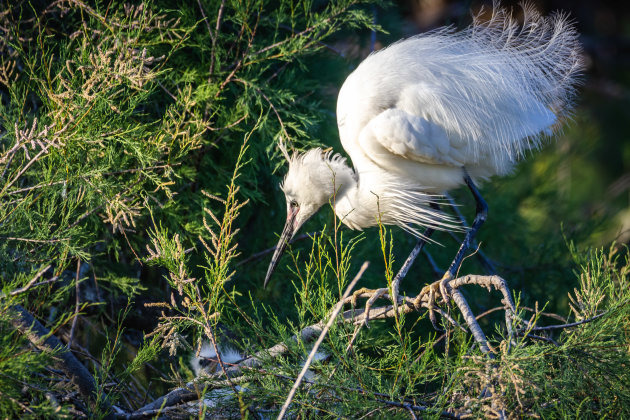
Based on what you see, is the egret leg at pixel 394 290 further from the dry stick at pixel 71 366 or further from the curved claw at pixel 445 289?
the dry stick at pixel 71 366

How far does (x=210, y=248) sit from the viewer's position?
64.6 inches

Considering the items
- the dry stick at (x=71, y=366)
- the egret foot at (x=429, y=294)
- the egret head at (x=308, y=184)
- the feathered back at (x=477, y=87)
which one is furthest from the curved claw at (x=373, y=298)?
the dry stick at (x=71, y=366)

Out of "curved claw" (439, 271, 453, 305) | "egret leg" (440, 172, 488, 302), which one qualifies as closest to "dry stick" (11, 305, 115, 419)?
"curved claw" (439, 271, 453, 305)

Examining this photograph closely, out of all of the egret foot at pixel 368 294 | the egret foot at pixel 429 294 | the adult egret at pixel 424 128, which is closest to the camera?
the egret foot at pixel 368 294

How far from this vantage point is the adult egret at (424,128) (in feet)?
6.18

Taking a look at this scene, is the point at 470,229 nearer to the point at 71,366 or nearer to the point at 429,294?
the point at 429,294

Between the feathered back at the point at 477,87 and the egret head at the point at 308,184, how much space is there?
0.10 m

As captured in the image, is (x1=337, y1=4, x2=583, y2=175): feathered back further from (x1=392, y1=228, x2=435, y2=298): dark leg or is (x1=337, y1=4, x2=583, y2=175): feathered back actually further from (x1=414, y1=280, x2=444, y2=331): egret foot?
(x1=414, y1=280, x2=444, y2=331): egret foot

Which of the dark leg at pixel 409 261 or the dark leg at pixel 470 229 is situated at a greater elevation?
the dark leg at pixel 470 229

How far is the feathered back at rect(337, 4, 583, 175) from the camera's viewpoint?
190 centimetres

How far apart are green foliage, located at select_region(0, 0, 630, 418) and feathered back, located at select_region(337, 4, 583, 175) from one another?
6.8 inches

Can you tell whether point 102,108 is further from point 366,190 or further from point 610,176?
point 610,176

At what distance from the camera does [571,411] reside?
1280mm

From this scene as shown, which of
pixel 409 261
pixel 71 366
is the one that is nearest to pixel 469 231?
pixel 409 261
